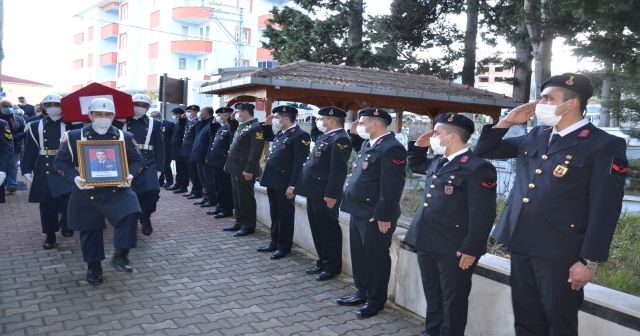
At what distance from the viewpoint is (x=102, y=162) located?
17.3 feet

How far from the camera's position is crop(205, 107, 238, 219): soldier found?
28.4 feet

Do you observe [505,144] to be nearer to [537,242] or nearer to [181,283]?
[537,242]

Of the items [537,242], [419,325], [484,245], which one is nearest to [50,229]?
[419,325]

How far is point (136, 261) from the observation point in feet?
20.2

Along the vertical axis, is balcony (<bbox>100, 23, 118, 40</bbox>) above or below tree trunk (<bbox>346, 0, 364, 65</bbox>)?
above

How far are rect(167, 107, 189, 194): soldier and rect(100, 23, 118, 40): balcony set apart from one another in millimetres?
39270

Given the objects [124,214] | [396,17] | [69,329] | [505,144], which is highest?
[396,17]

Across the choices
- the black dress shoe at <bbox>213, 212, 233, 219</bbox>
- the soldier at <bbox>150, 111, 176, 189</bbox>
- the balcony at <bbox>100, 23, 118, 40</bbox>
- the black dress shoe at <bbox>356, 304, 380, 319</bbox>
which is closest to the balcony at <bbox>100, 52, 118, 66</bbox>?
the balcony at <bbox>100, 23, 118, 40</bbox>

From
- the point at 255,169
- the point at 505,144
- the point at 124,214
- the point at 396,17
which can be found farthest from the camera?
the point at 396,17

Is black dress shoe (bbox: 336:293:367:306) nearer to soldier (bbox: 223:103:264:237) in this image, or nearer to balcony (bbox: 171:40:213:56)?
soldier (bbox: 223:103:264:237)

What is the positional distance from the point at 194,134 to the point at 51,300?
605cm

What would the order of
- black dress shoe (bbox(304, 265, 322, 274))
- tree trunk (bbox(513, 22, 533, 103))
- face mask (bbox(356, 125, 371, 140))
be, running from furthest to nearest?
tree trunk (bbox(513, 22, 533, 103))
black dress shoe (bbox(304, 265, 322, 274))
face mask (bbox(356, 125, 371, 140))

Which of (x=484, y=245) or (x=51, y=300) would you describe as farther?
(x=51, y=300)

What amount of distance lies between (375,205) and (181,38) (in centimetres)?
3790
